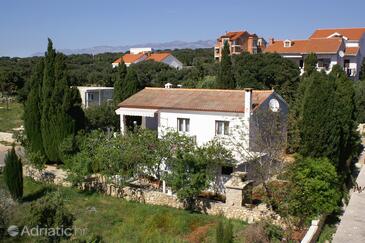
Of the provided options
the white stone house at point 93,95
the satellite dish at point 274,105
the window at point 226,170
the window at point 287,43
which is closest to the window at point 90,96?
the white stone house at point 93,95

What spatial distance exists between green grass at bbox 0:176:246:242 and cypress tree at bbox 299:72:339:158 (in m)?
7.17

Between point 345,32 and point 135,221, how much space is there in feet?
237

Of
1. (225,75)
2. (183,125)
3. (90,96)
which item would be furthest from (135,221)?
(90,96)

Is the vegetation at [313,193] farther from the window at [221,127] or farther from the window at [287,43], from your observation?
the window at [287,43]

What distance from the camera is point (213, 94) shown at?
34.8 m

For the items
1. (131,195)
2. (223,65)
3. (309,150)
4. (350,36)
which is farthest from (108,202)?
(350,36)

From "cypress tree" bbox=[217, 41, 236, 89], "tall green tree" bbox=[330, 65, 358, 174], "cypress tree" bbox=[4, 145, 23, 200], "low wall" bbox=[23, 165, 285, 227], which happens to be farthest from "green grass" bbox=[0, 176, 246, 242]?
"cypress tree" bbox=[217, 41, 236, 89]

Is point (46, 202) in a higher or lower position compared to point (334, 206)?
higher

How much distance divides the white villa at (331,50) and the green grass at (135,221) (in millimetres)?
47443

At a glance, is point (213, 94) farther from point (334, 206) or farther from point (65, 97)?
point (334, 206)

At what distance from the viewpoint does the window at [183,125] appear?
33.0 meters

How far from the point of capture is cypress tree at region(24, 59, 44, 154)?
36.1 m

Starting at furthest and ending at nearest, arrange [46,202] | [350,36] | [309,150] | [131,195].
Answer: [350,36], [131,195], [309,150], [46,202]

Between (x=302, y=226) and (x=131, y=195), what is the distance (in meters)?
11.6
